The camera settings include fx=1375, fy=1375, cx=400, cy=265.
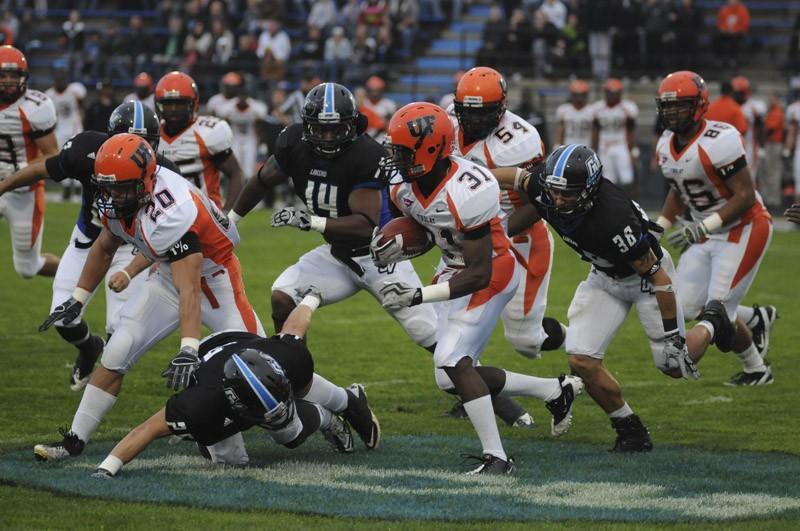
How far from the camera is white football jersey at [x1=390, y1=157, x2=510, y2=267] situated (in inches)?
239

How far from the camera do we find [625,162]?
1886 centimetres

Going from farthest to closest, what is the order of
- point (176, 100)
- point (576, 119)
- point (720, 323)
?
1. point (576, 119)
2. point (176, 100)
3. point (720, 323)

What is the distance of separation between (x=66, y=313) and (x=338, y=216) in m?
1.55

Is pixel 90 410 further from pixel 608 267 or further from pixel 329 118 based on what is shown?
pixel 608 267

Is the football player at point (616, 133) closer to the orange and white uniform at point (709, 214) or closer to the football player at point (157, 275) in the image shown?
the orange and white uniform at point (709, 214)

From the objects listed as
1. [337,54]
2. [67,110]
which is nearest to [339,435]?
[67,110]

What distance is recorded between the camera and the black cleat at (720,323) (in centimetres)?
764

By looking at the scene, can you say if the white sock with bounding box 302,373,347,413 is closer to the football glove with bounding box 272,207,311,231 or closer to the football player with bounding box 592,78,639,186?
the football glove with bounding box 272,207,311,231

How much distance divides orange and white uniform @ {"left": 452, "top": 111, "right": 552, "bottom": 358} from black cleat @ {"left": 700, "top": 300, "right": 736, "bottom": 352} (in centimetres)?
92

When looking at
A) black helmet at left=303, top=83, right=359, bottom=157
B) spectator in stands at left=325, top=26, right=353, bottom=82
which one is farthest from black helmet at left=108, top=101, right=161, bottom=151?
spectator in stands at left=325, top=26, right=353, bottom=82

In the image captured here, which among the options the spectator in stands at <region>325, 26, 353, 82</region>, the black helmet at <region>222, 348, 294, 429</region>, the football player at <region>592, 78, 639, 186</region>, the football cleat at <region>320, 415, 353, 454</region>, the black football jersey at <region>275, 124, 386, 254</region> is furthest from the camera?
the spectator in stands at <region>325, 26, 353, 82</region>

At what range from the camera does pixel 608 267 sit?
6547 millimetres

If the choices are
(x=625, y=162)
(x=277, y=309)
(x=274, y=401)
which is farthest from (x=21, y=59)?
(x=625, y=162)

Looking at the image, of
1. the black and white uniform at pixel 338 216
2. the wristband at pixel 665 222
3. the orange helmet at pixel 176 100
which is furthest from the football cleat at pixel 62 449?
the wristband at pixel 665 222
